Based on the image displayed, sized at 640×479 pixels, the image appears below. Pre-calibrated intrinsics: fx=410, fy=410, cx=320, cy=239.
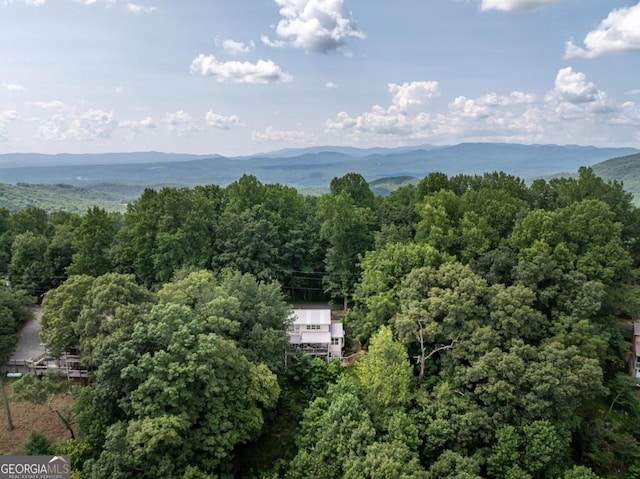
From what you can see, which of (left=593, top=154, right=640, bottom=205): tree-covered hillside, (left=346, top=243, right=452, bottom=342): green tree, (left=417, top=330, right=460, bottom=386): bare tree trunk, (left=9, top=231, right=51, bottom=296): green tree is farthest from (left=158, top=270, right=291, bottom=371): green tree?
(left=593, top=154, right=640, bottom=205): tree-covered hillside

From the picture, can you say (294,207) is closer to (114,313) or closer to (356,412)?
(114,313)

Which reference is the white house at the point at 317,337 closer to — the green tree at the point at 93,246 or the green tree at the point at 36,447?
the green tree at the point at 36,447

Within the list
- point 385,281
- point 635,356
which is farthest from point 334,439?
point 635,356

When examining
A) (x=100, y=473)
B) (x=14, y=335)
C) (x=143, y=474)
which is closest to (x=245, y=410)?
(x=143, y=474)

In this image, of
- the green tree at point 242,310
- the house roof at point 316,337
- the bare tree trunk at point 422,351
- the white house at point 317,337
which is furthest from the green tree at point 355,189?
the bare tree trunk at point 422,351

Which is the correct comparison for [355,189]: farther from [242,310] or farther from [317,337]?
[242,310]

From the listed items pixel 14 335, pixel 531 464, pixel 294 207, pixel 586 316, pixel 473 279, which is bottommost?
pixel 531 464
